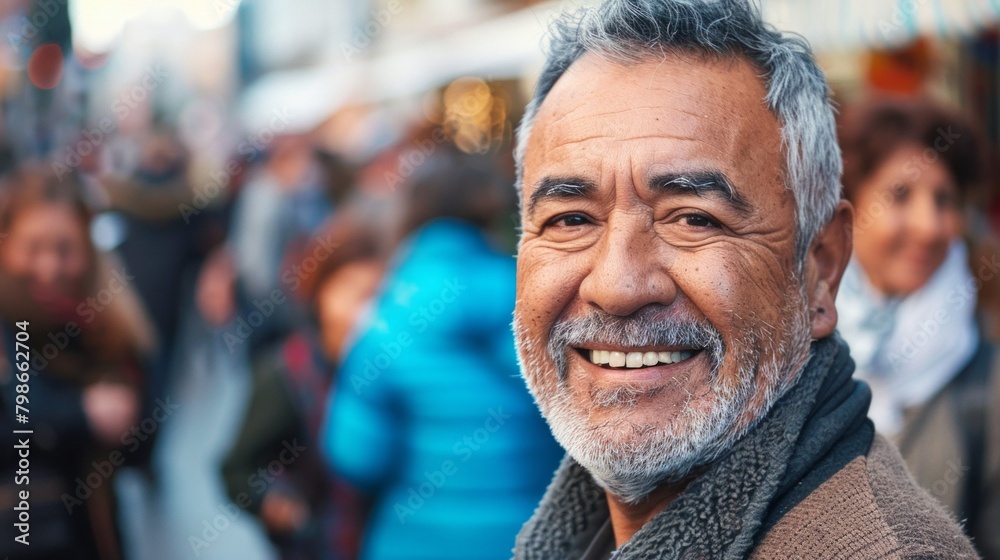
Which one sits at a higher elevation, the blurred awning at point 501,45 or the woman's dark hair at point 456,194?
the blurred awning at point 501,45

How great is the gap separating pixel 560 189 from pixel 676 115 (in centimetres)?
25

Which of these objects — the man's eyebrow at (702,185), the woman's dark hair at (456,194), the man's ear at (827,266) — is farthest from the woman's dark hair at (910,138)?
the man's eyebrow at (702,185)

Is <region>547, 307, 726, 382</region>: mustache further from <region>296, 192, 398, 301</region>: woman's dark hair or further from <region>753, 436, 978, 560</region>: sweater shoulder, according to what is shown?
<region>296, 192, 398, 301</region>: woman's dark hair

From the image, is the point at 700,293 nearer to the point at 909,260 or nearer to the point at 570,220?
the point at 570,220

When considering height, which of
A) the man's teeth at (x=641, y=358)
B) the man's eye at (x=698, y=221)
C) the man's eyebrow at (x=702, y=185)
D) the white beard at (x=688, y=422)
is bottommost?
the white beard at (x=688, y=422)

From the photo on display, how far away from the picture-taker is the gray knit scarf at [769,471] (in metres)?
1.34

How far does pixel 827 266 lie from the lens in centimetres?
167

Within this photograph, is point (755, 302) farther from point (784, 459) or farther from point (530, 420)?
point (530, 420)

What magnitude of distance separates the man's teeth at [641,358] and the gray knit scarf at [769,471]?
17 centimetres

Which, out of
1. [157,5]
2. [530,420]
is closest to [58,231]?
[530,420]

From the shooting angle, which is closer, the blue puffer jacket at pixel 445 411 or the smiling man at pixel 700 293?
the smiling man at pixel 700 293

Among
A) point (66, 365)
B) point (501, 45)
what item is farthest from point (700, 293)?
point (501, 45)

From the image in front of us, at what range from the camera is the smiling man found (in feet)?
4.51

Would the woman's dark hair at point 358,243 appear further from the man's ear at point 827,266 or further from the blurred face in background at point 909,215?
the man's ear at point 827,266
